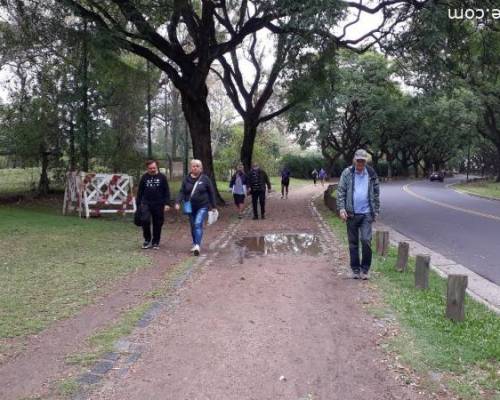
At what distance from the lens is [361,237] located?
26.9 feet

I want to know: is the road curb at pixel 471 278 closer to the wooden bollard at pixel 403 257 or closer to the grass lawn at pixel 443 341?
the grass lawn at pixel 443 341

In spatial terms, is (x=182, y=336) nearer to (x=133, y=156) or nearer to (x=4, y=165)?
(x=133, y=156)

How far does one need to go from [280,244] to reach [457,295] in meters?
6.55

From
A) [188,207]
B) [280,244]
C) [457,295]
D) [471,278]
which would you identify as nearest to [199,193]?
[188,207]

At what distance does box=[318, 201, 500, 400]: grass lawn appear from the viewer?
445 cm

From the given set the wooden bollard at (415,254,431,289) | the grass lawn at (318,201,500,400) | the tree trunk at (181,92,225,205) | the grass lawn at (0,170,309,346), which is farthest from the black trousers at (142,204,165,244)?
the tree trunk at (181,92,225,205)

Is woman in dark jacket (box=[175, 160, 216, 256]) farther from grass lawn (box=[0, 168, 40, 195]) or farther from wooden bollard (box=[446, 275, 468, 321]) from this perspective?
grass lawn (box=[0, 168, 40, 195])

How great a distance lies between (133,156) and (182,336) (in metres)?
18.7

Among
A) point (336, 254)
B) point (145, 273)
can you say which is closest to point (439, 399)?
point (145, 273)

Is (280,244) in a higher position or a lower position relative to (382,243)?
lower

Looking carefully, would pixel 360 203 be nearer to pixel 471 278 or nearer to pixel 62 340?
pixel 471 278

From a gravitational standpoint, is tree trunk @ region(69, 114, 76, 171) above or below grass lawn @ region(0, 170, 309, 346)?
above

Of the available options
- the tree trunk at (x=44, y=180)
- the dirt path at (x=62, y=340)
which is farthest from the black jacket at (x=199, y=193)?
the tree trunk at (x=44, y=180)

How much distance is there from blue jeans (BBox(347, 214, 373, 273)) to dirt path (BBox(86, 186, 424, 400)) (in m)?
0.34
